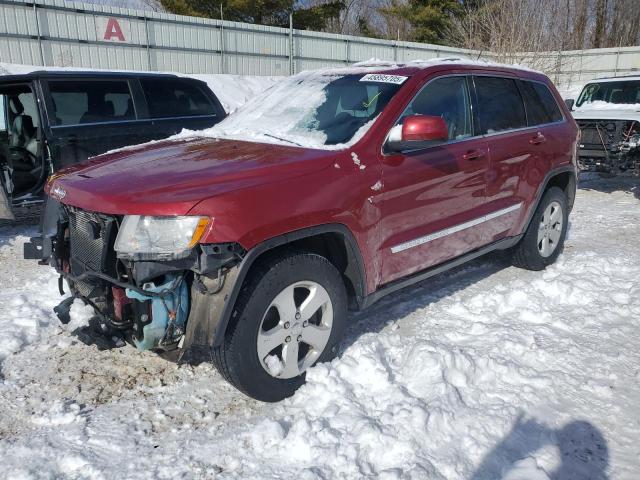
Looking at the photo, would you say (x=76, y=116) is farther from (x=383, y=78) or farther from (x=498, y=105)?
(x=498, y=105)

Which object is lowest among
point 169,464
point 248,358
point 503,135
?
point 169,464

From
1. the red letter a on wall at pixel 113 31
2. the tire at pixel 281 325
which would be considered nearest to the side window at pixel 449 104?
the tire at pixel 281 325

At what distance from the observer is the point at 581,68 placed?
85.1 ft

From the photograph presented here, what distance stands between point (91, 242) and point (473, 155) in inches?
103

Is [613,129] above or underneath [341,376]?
above

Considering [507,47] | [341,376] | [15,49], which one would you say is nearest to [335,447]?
[341,376]

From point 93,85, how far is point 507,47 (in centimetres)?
1259

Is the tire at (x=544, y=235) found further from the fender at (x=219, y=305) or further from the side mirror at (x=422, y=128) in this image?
the fender at (x=219, y=305)

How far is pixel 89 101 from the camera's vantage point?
6203 mm

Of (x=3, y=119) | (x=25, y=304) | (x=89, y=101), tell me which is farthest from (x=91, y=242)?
(x=3, y=119)

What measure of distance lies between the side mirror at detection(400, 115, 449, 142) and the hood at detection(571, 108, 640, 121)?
22.8ft

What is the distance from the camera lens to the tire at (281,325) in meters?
2.67

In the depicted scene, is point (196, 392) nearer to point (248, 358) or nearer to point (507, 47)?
point (248, 358)

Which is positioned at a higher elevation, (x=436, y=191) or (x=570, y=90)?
(x=570, y=90)
